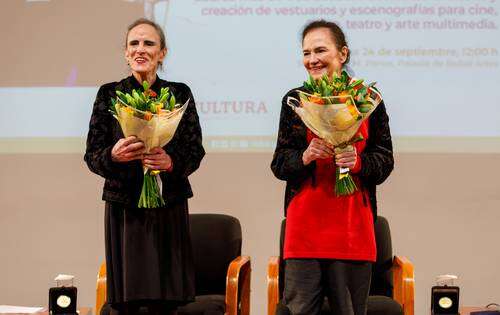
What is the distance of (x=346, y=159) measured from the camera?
264cm

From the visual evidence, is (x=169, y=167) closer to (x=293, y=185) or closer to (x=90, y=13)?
(x=293, y=185)

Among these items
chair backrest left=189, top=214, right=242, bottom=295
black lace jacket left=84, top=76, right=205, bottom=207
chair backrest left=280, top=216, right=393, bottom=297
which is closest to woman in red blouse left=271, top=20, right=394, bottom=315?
black lace jacket left=84, top=76, right=205, bottom=207

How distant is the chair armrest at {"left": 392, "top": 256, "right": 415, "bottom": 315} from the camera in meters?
3.47

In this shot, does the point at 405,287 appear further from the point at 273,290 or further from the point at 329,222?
the point at 329,222

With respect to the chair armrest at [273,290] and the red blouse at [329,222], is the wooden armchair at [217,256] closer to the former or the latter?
the chair armrest at [273,290]

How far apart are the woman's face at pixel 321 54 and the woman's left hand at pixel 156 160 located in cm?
65

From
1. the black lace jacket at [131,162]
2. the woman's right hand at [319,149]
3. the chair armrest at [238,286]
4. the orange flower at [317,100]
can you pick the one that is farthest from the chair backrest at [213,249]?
the orange flower at [317,100]

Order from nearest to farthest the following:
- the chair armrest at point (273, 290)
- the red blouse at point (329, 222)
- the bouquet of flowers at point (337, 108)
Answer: the bouquet of flowers at point (337, 108)
the red blouse at point (329, 222)
the chair armrest at point (273, 290)

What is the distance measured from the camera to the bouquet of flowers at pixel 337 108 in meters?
2.52

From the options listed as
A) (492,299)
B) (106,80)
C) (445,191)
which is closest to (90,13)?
(106,80)

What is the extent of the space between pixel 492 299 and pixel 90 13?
118 inches

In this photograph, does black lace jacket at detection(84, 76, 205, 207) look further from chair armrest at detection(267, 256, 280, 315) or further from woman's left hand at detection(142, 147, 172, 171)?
chair armrest at detection(267, 256, 280, 315)

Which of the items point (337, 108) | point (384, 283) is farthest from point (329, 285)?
point (384, 283)

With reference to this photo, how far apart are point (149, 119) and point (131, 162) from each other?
0.29m
